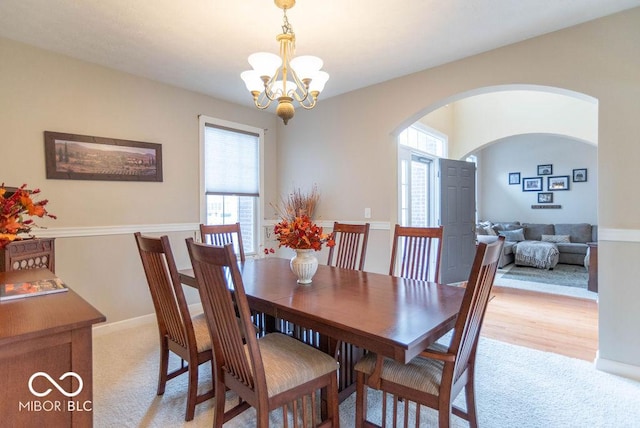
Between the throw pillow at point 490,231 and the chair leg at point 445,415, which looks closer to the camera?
the chair leg at point 445,415

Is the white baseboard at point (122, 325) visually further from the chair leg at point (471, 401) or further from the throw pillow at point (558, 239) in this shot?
the throw pillow at point (558, 239)

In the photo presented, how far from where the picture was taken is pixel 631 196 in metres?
2.29

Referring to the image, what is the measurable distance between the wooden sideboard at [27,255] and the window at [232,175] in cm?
199

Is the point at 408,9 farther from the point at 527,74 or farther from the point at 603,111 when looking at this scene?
the point at 603,111

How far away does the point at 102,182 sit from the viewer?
3125 mm

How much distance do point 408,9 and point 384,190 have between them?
1.83 m

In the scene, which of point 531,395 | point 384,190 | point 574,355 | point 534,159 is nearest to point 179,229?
point 384,190

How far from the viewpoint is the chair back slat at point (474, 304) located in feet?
4.17


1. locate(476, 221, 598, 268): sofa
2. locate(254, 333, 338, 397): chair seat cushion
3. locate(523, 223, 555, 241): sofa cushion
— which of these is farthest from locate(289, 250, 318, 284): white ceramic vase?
locate(523, 223, 555, 241): sofa cushion

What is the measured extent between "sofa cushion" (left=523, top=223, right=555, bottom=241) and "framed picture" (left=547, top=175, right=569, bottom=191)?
3.27ft

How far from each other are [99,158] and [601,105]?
430 cm

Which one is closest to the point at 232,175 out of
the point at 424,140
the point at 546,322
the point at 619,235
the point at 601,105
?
the point at 424,140

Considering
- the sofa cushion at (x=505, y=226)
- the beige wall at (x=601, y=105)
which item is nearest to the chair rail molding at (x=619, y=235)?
the beige wall at (x=601, y=105)

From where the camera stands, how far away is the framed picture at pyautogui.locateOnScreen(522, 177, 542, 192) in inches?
316
